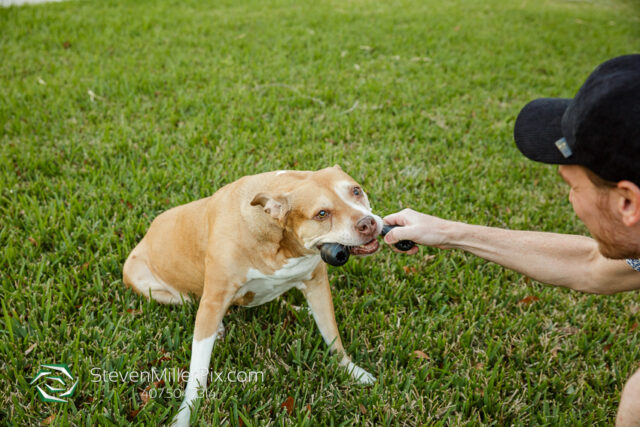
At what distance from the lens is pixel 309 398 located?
2727mm

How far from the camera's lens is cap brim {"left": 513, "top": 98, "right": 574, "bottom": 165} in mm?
2074

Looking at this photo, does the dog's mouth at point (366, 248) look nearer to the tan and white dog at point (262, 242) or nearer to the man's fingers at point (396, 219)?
the tan and white dog at point (262, 242)

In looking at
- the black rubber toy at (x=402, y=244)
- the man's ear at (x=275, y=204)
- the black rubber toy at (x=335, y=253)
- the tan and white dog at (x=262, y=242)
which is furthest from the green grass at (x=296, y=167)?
the man's ear at (x=275, y=204)

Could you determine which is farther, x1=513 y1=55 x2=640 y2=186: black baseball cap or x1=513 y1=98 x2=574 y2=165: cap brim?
x1=513 y1=98 x2=574 y2=165: cap brim

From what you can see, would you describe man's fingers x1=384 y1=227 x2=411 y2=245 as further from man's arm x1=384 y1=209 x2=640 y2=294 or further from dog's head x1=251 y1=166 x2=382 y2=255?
dog's head x1=251 y1=166 x2=382 y2=255

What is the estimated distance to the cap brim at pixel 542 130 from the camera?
2.07 meters

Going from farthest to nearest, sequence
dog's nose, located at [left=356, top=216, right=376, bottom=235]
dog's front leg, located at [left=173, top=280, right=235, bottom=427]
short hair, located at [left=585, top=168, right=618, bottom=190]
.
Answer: dog's front leg, located at [left=173, top=280, right=235, bottom=427], dog's nose, located at [left=356, top=216, right=376, bottom=235], short hair, located at [left=585, top=168, right=618, bottom=190]

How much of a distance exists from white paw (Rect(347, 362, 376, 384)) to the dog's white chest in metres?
0.57

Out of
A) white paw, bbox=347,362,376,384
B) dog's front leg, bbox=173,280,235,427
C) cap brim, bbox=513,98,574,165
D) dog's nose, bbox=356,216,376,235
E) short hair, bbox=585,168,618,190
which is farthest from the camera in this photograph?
white paw, bbox=347,362,376,384

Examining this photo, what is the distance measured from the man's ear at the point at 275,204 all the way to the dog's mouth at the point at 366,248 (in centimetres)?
39

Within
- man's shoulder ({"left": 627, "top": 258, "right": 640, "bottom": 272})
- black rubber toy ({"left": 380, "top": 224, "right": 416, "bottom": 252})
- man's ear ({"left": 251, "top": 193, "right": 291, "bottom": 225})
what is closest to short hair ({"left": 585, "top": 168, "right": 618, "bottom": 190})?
man's shoulder ({"left": 627, "top": 258, "right": 640, "bottom": 272})

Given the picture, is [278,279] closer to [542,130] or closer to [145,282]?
[145,282]

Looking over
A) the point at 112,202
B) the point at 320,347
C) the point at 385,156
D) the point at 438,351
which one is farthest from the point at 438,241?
the point at 112,202

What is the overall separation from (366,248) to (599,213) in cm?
104
